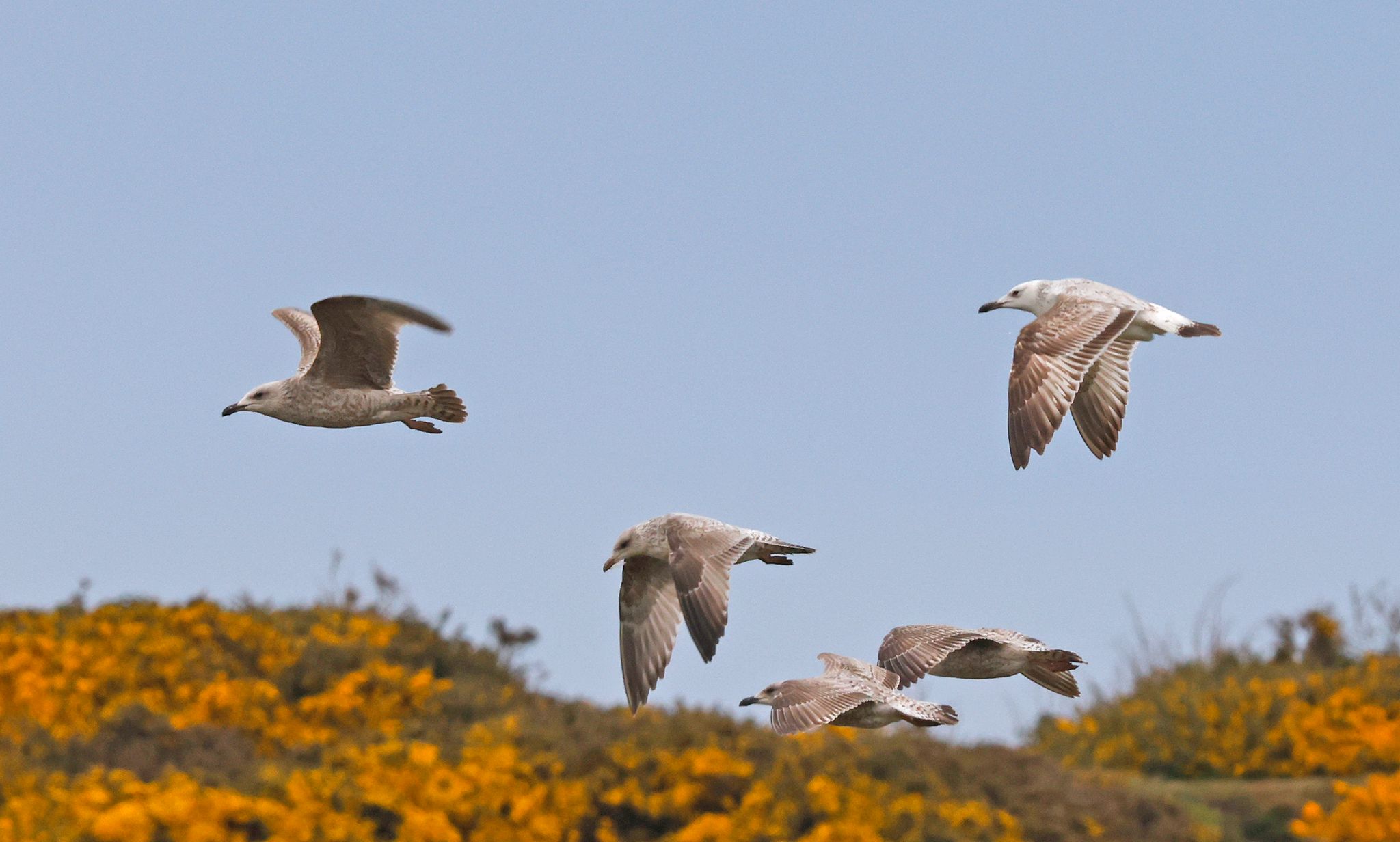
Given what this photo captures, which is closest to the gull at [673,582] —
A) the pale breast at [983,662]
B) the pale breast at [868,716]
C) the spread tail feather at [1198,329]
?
the pale breast at [868,716]

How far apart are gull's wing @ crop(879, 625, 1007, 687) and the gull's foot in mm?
3728

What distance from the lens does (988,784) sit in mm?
7871

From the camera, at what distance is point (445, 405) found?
268 inches

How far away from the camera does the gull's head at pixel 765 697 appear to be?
3630 millimetres

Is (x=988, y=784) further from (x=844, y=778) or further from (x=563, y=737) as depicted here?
(x=563, y=737)

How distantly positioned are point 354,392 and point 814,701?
388 centimetres

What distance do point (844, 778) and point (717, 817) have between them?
0.77 meters

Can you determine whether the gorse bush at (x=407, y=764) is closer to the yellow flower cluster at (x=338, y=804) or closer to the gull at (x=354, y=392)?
the yellow flower cluster at (x=338, y=804)

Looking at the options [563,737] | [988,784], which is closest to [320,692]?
[563,737]

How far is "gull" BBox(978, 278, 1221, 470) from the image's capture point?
433 centimetres

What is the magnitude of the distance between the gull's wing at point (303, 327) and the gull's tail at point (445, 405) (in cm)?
147

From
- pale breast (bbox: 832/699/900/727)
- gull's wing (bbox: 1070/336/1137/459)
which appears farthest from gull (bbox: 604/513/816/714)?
gull's wing (bbox: 1070/336/1137/459)

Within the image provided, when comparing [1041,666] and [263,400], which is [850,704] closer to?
[1041,666]

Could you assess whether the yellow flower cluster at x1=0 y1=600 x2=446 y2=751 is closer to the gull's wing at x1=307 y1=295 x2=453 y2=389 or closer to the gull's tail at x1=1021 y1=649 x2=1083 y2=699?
the gull's wing at x1=307 y1=295 x2=453 y2=389
